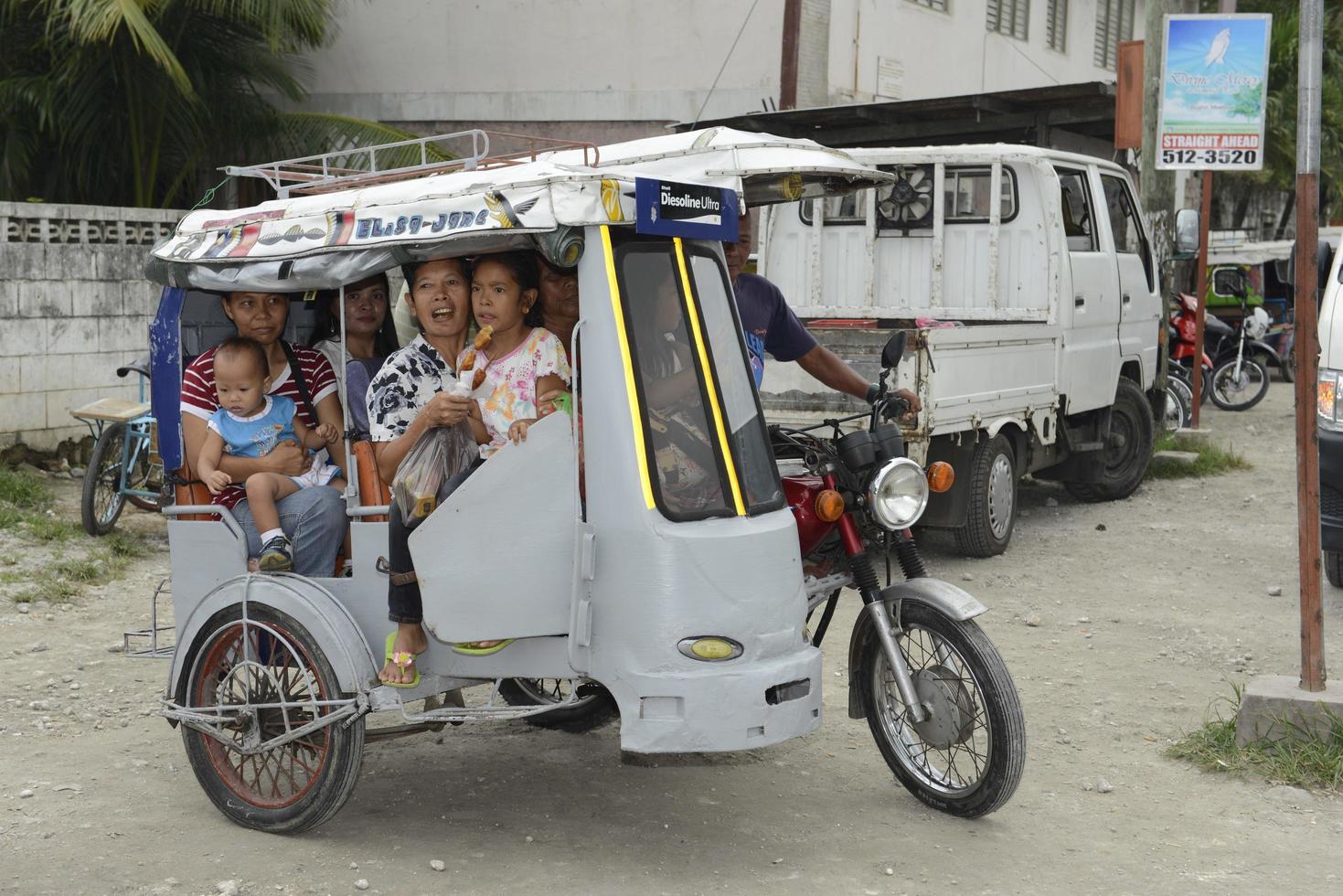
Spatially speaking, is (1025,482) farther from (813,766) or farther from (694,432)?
(694,432)

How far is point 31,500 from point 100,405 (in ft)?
2.39

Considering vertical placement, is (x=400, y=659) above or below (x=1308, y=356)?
below

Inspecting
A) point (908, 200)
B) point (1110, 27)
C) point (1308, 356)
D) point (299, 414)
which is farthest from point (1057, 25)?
point (299, 414)

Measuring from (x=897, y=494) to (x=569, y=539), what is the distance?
40.4 inches

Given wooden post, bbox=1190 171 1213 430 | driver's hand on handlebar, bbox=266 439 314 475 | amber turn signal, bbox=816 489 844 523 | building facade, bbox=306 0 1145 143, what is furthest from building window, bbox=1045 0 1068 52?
driver's hand on handlebar, bbox=266 439 314 475

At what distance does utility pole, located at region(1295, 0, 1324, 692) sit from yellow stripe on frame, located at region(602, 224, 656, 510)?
247 cm

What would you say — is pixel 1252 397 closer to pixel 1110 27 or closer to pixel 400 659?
pixel 1110 27

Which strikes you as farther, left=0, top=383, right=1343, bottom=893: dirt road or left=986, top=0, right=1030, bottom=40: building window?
left=986, top=0, right=1030, bottom=40: building window

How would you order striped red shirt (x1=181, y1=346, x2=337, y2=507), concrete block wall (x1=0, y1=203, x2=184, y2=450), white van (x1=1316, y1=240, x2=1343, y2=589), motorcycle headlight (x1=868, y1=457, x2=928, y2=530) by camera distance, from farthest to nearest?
concrete block wall (x1=0, y1=203, x2=184, y2=450)
white van (x1=1316, y1=240, x2=1343, y2=589)
striped red shirt (x1=181, y1=346, x2=337, y2=507)
motorcycle headlight (x1=868, y1=457, x2=928, y2=530)

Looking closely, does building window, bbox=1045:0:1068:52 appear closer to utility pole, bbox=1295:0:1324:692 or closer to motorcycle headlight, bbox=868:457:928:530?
utility pole, bbox=1295:0:1324:692

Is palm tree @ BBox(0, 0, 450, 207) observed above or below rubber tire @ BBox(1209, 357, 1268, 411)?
above

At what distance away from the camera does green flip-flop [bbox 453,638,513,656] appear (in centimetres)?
413

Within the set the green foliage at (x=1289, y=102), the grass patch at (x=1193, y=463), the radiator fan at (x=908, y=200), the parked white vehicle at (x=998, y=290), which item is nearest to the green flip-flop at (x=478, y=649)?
the parked white vehicle at (x=998, y=290)

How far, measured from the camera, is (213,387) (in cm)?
460
